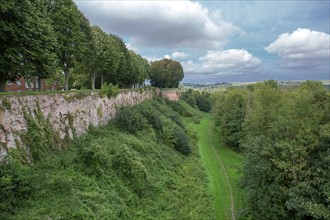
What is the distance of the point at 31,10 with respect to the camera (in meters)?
16.9

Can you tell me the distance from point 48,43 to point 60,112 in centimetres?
497

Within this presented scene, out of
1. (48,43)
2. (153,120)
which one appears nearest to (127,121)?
(153,120)

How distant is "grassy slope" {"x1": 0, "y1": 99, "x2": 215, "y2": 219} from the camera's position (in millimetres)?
12039

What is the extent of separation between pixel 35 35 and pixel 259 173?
17.6 meters

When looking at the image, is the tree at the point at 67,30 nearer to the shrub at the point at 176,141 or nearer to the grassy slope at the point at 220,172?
the shrub at the point at 176,141

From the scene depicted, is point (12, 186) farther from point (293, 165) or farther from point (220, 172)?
point (220, 172)

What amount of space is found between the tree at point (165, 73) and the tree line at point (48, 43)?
4059 centimetres

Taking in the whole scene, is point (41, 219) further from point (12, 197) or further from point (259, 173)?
point (259, 173)

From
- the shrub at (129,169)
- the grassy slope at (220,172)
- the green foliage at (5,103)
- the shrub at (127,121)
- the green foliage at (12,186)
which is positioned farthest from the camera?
the shrub at (127,121)

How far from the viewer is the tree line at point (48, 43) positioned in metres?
15.9

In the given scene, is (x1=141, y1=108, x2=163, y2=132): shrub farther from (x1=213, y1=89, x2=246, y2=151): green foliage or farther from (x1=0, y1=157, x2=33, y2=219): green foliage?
(x1=0, y1=157, x2=33, y2=219): green foliage

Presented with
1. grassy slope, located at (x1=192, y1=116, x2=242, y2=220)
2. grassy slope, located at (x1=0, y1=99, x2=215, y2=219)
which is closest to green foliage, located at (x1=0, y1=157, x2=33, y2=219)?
grassy slope, located at (x1=0, y1=99, x2=215, y2=219)

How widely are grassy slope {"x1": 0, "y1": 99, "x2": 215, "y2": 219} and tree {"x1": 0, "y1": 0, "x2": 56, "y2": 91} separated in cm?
597

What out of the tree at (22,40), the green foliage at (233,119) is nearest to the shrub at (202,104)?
the green foliage at (233,119)
